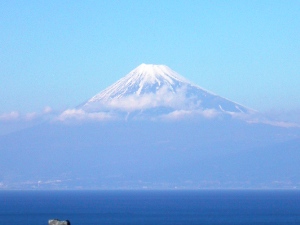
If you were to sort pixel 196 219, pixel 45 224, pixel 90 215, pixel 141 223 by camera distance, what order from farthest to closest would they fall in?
pixel 90 215 < pixel 196 219 < pixel 141 223 < pixel 45 224

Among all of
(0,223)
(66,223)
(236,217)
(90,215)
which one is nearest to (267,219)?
(236,217)

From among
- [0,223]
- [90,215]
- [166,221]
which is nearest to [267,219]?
[166,221]

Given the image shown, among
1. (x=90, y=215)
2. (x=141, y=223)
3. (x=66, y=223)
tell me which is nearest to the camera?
Result: (x=66, y=223)

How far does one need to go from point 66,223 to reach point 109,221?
46237mm

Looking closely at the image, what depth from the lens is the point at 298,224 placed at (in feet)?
275

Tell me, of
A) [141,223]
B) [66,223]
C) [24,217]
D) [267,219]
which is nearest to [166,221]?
[141,223]

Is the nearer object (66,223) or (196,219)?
(66,223)

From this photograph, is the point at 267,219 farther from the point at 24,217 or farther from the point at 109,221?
the point at 24,217

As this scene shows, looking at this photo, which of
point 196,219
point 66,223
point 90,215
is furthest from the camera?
point 90,215

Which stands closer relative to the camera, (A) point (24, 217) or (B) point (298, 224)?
(B) point (298, 224)

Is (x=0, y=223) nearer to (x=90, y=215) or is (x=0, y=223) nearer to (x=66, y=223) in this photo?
(x=90, y=215)

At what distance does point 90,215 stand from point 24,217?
7925 millimetres

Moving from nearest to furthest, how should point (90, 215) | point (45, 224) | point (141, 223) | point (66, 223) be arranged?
point (66, 223) < point (45, 224) < point (141, 223) < point (90, 215)

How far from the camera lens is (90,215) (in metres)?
103
